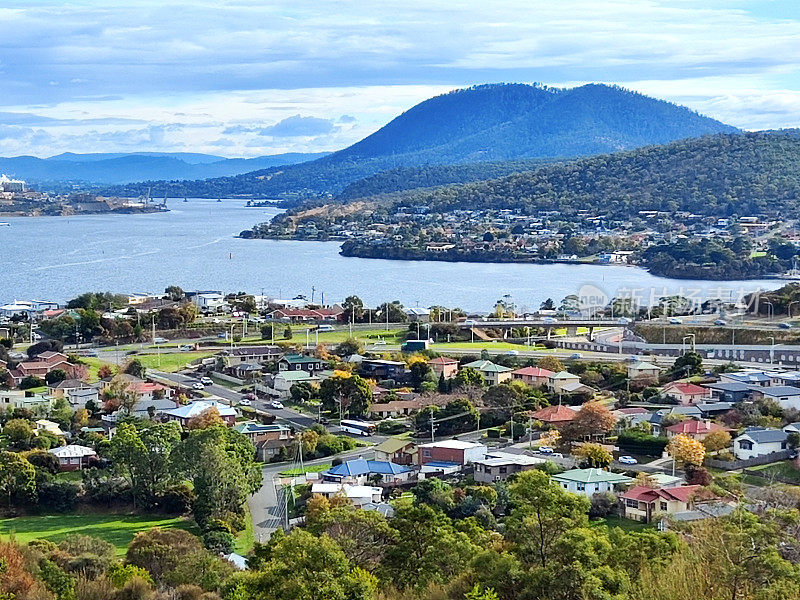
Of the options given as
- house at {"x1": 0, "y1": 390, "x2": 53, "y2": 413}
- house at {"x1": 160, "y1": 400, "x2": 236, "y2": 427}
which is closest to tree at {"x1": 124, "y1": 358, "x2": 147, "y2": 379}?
house at {"x1": 0, "y1": 390, "x2": 53, "y2": 413}

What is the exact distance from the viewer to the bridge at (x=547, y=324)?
18.1 meters

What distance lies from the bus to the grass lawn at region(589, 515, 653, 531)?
3.58 m

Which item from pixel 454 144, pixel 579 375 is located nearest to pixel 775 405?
pixel 579 375

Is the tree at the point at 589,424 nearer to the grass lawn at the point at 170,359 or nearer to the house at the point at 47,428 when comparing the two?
the house at the point at 47,428

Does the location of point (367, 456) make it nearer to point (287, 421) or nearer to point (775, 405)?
point (287, 421)

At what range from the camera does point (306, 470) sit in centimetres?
1005

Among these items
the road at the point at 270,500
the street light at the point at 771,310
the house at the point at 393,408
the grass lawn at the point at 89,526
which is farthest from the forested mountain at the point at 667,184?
the grass lawn at the point at 89,526

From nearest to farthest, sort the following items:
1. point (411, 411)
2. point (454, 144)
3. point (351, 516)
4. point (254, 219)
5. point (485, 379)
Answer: point (351, 516)
point (411, 411)
point (485, 379)
point (254, 219)
point (454, 144)

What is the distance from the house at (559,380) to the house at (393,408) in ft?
4.81

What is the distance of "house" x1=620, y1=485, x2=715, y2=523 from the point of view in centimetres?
823

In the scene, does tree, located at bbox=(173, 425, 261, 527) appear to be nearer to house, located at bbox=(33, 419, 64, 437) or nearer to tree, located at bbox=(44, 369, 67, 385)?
house, located at bbox=(33, 419, 64, 437)

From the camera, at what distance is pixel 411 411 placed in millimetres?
12438

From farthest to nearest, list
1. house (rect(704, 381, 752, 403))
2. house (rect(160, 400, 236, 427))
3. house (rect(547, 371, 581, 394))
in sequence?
house (rect(547, 371, 581, 394)), house (rect(704, 381, 752, 403)), house (rect(160, 400, 236, 427))

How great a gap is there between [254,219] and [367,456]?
152 ft
